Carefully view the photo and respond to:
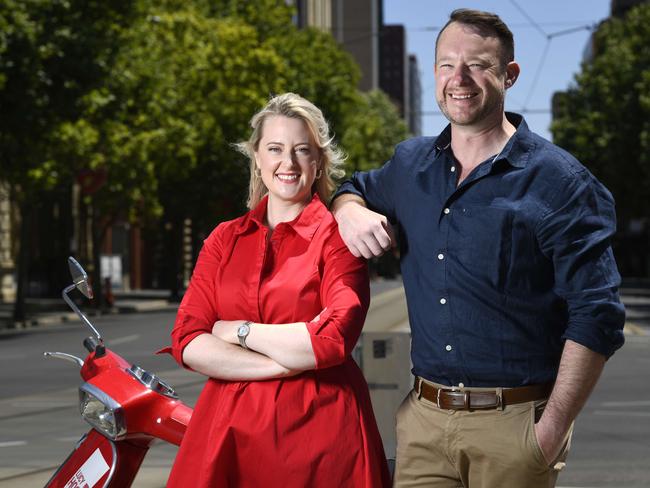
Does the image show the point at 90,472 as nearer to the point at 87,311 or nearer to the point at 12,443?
the point at 12,443

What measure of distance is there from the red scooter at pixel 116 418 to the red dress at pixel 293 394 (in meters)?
0.35

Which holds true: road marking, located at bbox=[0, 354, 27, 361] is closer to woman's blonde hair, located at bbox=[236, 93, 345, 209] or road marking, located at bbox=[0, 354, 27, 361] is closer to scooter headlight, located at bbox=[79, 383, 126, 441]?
scooter headlight, located at bbox=[79, 383, 126, 441]

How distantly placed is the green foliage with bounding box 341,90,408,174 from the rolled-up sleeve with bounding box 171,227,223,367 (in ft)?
102

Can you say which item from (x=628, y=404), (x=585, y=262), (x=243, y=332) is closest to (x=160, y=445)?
(x=628, y=404)

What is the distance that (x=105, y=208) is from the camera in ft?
113

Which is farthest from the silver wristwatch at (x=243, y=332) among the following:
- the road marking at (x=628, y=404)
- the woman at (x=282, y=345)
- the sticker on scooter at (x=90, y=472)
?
the road marking at (x=628, y=404)

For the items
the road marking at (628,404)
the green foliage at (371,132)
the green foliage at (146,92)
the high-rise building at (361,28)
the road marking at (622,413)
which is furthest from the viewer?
the high-rise building at (361,28)

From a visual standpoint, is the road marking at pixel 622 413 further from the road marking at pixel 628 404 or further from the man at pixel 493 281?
the man at pixel 493 281

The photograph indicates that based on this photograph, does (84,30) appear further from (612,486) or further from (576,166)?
(576,166)

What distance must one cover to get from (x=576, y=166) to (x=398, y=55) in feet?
653

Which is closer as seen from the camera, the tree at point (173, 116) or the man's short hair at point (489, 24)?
the man's short hair at point (489, 24)

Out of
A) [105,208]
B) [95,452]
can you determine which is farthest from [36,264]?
[95,452]

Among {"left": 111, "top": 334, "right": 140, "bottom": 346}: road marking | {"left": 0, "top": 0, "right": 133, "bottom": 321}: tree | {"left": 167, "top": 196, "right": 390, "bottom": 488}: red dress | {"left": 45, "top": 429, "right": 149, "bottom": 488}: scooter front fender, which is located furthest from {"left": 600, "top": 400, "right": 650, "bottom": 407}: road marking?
{"left": 0, "top": 0, "right": 133, "bottom": 321}: tree

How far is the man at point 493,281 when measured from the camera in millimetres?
2961
